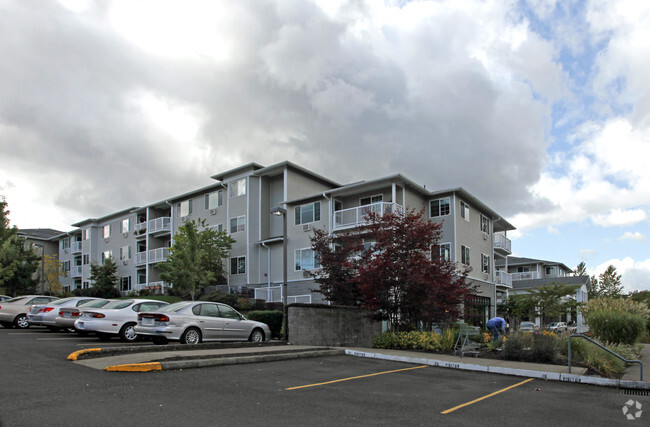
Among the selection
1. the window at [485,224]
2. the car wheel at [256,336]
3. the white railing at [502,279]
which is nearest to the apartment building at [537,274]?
the white railing at [502,279]

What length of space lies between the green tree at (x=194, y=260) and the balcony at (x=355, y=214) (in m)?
9.02

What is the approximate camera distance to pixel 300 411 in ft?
25.1

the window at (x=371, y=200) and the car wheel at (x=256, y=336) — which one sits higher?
the window at (x=371, y=200)

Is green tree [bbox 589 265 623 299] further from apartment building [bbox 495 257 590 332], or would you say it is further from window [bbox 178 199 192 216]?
window [bbox 178 199 192 216]

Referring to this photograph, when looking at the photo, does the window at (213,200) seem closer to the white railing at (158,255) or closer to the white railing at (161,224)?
the white railing at (161,224)

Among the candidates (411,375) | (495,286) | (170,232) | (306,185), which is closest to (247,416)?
(411,375)

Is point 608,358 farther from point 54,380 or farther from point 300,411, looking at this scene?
point 54,380

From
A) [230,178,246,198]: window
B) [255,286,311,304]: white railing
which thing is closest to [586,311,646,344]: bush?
[255,286,311,304]: white railing

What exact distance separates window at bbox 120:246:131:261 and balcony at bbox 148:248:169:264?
6.62 m

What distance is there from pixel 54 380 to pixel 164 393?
232cm

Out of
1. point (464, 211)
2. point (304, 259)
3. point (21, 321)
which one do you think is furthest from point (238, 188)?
point (21, 321)

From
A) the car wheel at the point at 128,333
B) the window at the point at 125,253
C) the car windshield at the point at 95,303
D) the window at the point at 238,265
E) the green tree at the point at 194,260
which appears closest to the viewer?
the car wheel at the point at 128,333

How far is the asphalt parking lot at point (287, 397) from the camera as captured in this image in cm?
A: 712

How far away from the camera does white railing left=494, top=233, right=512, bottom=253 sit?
40.7 meters
